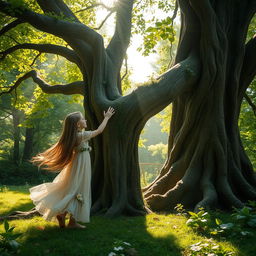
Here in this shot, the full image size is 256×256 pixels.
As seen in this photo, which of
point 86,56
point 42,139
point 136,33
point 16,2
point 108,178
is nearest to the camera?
point 16,2

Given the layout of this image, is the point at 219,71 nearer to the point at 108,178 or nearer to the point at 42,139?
the point at 108,178

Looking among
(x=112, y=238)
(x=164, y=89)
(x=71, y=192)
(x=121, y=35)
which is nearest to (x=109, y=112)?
(x=164, y=89)

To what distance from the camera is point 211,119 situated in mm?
8133

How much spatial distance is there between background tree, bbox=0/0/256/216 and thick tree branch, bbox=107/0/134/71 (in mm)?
27

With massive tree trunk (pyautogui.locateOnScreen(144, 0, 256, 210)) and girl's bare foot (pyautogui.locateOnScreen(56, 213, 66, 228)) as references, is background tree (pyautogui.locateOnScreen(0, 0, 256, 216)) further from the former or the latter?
girl's bare foot (pyautogui.locateOnScreen(56, 213, 66, 228))

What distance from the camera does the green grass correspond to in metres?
4.39

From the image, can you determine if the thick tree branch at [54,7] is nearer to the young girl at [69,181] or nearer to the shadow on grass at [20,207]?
the young girl at [69,181]

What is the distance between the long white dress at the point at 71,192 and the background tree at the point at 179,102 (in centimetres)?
117

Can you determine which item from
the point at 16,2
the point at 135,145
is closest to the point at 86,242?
the point at 135,145

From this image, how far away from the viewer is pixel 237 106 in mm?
9125

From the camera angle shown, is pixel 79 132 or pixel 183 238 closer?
pixel 183 238

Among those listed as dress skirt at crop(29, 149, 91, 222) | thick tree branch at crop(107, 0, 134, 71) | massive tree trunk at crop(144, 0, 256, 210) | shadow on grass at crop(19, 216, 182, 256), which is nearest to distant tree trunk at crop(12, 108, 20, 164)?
thick tree branch at crop(107, 0, 134, 71)

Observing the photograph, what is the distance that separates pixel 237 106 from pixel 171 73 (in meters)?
2.76

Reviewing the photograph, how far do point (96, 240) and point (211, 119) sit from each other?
460cm
